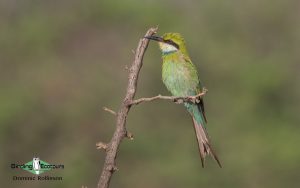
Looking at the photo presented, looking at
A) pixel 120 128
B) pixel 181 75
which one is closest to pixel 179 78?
pixel 181 75

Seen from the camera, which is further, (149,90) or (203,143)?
(149,90)

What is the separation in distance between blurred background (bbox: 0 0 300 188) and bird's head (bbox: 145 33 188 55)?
2890mm

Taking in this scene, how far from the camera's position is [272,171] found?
6.95 meters

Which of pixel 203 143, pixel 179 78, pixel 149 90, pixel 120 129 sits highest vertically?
pixel 149 90

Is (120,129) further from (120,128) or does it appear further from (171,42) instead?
(171,42)

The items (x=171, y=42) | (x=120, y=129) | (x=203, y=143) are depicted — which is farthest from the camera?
(x=171, y=42)

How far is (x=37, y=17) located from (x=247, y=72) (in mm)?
2990

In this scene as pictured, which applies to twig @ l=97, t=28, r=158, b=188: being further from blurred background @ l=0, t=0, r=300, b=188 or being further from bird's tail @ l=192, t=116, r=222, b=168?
blurred background @ l=0, t=0, r=300, b=188

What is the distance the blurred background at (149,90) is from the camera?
6.82 metres

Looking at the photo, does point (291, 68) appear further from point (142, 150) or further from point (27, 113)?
point (27, 113)

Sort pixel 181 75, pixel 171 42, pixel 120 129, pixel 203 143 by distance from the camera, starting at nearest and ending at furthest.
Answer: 1. pixel 120 129
2. pixel 203 143
3. pixel 171 42
4. pixel 181 75

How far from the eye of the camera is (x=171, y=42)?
375 centimetres

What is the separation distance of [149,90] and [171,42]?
371cm

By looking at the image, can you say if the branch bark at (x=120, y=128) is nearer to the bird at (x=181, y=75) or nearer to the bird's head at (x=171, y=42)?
the bird's head at (x=171, y=42)
